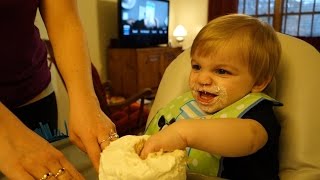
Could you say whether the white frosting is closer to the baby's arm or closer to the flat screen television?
the baby's arm

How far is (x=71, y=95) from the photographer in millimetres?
674

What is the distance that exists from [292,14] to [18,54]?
4.60 m

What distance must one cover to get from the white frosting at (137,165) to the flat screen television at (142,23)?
3.29 meters

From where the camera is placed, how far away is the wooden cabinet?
3.75 meters

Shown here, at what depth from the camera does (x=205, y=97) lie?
0.81 m

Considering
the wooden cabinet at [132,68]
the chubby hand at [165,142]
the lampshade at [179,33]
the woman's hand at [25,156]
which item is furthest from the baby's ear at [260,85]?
the lampshade at [179,33]

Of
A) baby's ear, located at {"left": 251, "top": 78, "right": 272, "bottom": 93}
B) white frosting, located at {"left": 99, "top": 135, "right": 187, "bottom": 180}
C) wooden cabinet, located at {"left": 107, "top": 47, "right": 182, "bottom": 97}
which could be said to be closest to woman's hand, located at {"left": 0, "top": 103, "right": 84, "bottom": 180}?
white frosting, located at {"left": 99, "top": 135, "right": 187, "bottom": 180}

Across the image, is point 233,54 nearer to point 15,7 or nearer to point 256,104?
point 256,104

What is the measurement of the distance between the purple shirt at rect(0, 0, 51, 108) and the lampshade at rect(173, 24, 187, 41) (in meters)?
4.37

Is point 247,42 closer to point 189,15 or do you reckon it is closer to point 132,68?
point 132,68

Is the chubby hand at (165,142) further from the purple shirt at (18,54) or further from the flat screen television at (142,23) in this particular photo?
the flat screen television at (142,23)

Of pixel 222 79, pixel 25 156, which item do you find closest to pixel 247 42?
pixel 222 79

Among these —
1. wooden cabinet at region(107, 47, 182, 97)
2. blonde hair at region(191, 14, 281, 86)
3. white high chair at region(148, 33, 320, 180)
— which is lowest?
wooden cabinet at region(107, 47, 182, 97)

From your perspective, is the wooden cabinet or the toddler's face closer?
the toddler's face
